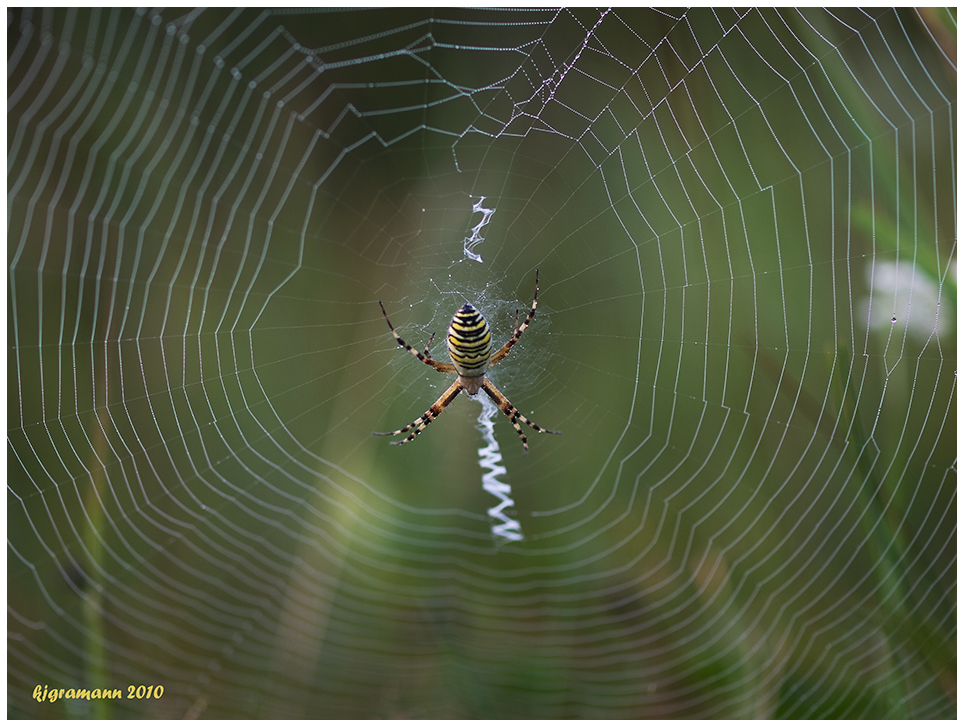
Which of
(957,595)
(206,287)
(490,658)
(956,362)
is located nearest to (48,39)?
(206,287)

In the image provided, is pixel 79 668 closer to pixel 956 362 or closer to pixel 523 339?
pixel 523 339

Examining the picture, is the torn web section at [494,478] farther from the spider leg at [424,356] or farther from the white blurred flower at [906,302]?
the white blurred flower at [906,302]

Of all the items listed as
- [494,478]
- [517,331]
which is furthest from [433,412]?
[517,331]

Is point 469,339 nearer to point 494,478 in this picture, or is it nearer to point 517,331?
point 517,331

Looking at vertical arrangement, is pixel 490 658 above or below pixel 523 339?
below

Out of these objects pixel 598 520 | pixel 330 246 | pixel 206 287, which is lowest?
pixel 598 520

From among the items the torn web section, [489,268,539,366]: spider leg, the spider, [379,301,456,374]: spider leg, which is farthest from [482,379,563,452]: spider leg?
[489,268,539,366]: spider leg

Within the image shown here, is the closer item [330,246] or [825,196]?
[825,196]
